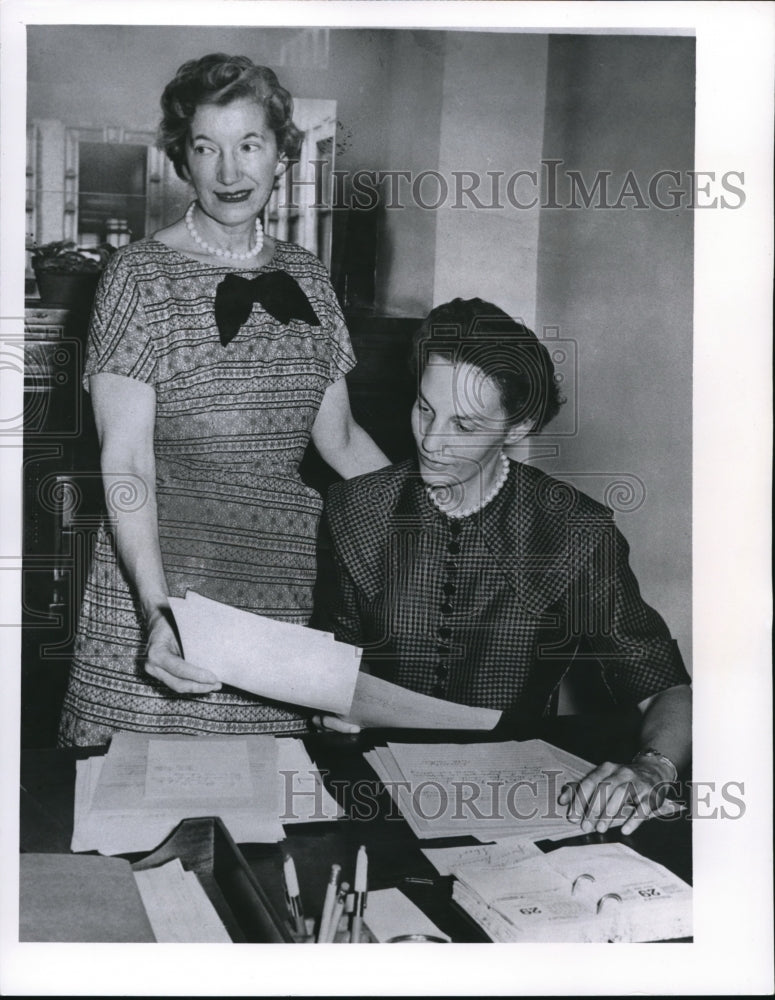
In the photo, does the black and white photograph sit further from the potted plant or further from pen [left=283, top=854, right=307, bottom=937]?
pen [left=283, top=854, right=307, bottom=937]

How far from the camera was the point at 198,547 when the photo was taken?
5.21ft

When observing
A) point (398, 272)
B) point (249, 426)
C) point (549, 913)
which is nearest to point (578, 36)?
point (398, 272)

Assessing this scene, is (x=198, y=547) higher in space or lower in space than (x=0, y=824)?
higher

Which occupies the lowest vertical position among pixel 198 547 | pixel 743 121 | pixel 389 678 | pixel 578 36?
pixel 389 678

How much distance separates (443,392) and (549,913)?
80cm

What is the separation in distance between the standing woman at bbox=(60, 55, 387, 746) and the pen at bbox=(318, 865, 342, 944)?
341mm

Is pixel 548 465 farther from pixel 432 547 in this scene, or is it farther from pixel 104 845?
pixel 104 845

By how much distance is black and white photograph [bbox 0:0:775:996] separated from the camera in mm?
1560

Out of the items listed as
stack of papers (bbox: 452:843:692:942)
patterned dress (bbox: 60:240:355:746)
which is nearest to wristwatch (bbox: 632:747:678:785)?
stack of papers (bbox: 452:843:692:942)

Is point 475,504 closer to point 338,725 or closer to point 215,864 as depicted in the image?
point 338,725

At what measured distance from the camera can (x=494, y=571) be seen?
164 cm

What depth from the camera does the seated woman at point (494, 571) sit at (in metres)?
1.62

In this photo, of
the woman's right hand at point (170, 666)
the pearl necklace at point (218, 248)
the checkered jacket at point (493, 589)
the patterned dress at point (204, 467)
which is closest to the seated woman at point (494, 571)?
the checkered jacket at point (493, 589)

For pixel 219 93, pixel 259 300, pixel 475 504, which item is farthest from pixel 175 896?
pixel 219 93
